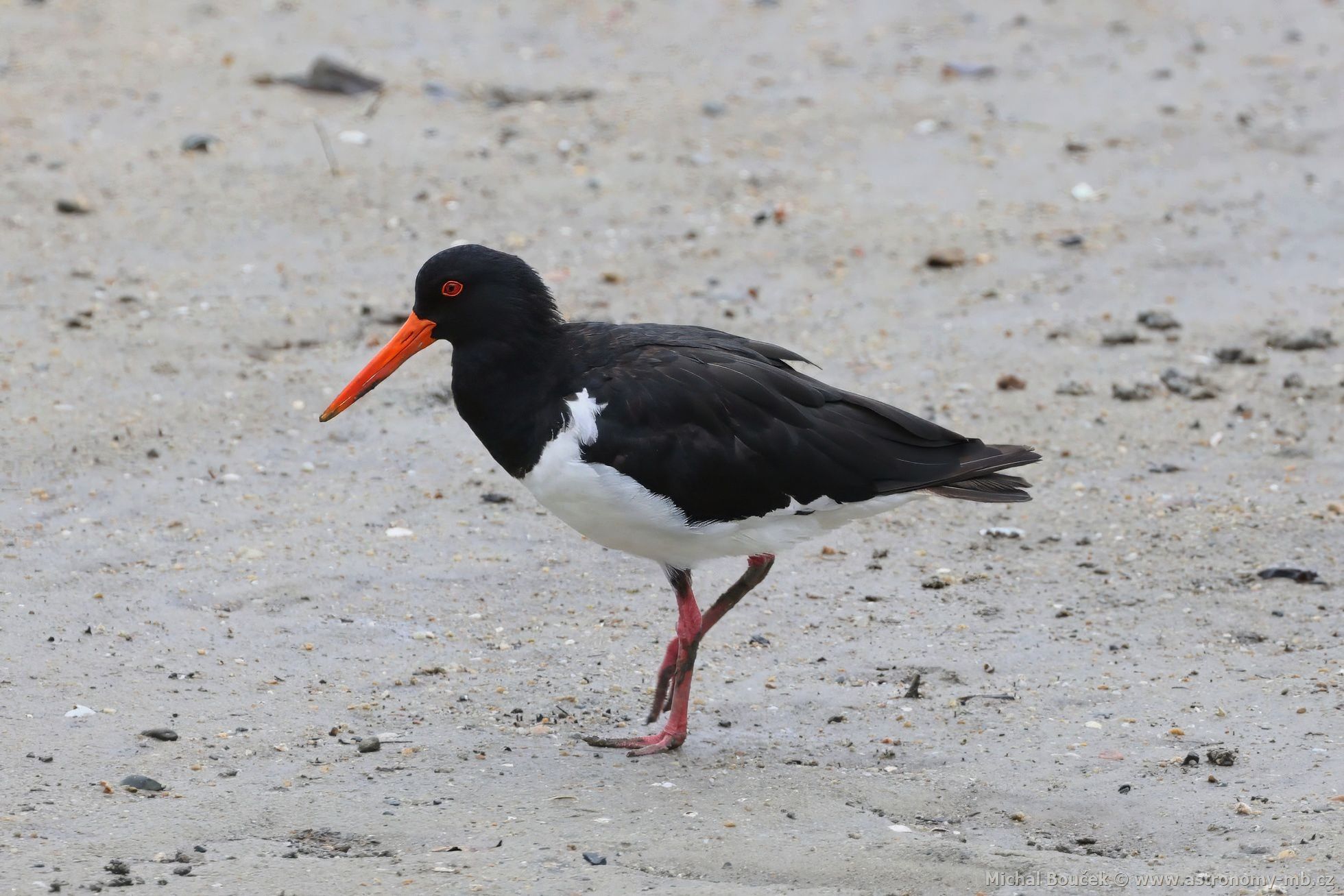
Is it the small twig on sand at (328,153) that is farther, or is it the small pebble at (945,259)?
the small twig on sand at (328,153)

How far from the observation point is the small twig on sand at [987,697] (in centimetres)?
607

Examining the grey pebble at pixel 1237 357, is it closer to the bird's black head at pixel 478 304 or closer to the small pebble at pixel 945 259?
the small pebble at pixel 945 259

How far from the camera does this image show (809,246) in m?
10.2

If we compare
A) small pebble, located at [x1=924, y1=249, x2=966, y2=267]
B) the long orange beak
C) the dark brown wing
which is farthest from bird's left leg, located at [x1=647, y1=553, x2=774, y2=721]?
small pebble, located at [x1=924, y1=249, x2=966, y2=267]

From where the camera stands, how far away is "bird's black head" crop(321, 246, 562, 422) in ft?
19.1

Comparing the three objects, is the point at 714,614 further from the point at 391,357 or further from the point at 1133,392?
the point at 1133,392

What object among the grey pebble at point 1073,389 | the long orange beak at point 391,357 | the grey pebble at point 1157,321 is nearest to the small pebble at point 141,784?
the long orange beak at point 391,357

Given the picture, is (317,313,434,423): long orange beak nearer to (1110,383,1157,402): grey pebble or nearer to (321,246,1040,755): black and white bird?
(321,246,1040,755): black and white bird

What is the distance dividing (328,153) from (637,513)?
6.08 metres

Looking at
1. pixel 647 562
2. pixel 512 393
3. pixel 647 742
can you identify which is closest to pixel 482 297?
pixel 512 393

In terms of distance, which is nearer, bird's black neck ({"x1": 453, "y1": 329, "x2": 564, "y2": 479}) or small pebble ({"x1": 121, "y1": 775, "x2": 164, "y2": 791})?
small pebble ({"x1": 121, "y1": 775, "x2": 164, "y2": 791})

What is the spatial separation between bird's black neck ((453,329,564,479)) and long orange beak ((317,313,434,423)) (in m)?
0.31

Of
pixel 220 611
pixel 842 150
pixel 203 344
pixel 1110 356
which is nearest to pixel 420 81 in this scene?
pixel 842 150

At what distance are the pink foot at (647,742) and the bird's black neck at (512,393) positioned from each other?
1.02 meters
